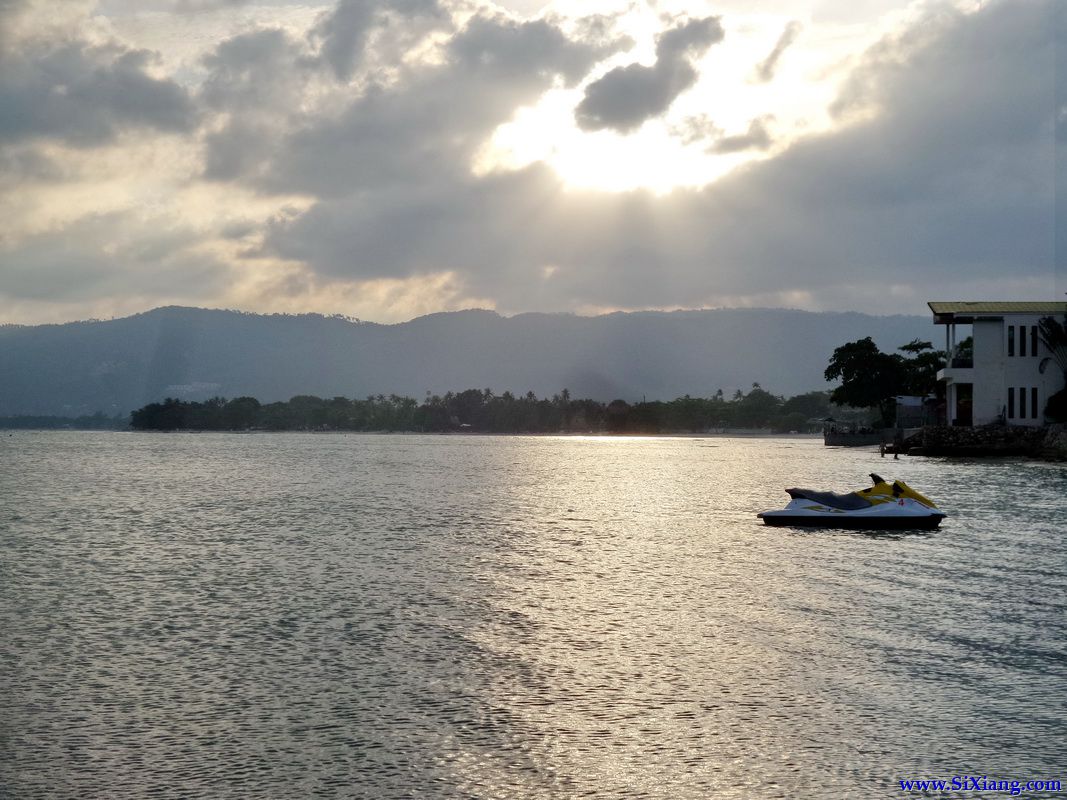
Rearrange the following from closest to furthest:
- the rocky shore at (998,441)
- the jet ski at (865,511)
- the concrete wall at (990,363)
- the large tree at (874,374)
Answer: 1. the jet ski at (865,511)
2. the rocky shore at (998,441)
3. the concrete wall at (990,363)
4. the large tree at (874,374)

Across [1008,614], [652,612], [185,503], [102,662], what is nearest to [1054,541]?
[1008,614]

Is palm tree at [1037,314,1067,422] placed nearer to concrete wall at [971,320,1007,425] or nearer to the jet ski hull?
concrete wall at [971,320,1007,425]

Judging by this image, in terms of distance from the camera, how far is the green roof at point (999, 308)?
10012 cm

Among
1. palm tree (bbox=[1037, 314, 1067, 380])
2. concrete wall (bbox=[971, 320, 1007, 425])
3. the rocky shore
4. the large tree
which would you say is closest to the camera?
the rocky shore

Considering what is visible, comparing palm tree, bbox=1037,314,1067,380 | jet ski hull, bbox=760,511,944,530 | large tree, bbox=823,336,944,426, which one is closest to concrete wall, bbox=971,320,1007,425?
palm tree, bbox=1037,314,1067,380

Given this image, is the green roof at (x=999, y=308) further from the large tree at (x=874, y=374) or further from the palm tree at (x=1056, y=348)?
the large tree at (x=874, y=374)

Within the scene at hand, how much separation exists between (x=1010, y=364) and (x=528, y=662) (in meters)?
95.0

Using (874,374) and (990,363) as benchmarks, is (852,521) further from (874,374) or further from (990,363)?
(874,374)

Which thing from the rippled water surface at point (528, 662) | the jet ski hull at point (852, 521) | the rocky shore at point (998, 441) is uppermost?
the rocky shore at point (998, 441)

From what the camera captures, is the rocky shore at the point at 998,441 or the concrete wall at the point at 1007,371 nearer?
the rocky shore at the point at 998,441

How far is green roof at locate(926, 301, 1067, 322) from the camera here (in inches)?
3942

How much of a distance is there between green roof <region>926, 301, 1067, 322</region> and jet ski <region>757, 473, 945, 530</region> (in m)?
65.2

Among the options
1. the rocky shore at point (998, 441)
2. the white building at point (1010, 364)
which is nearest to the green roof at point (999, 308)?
the white building at point (1010, 364)

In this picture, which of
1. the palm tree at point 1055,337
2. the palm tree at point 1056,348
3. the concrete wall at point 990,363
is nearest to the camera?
the palm tree at point 1055,337
